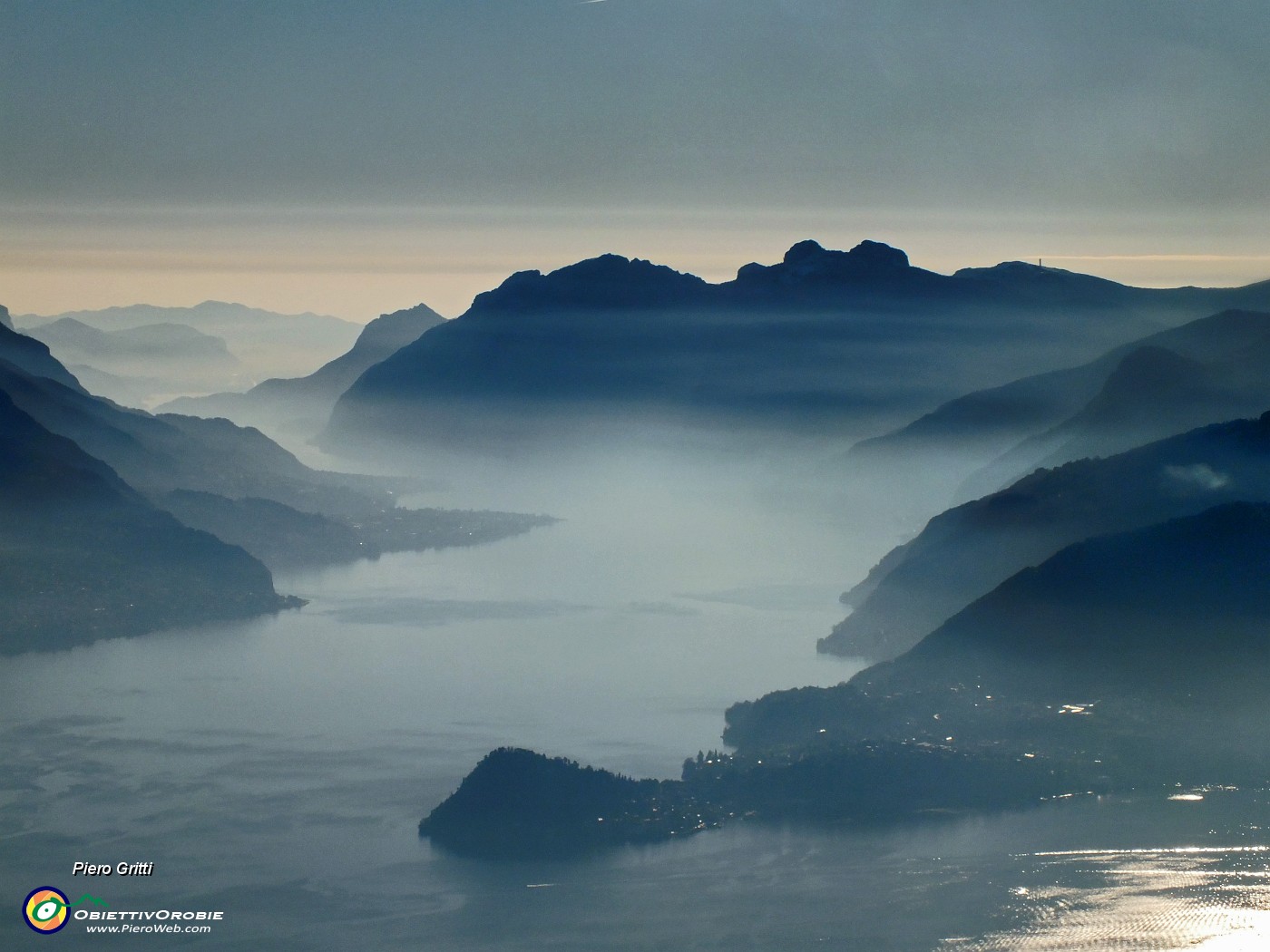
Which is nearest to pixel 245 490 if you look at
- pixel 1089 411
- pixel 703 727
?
pixel 1089 411

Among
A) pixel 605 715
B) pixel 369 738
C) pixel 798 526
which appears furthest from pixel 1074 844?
pixel 798 526

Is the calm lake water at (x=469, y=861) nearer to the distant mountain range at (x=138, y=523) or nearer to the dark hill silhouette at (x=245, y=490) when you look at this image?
the distant mountain range at (x=138, y=523)

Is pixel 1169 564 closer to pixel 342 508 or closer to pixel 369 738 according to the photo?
pixel 369 738

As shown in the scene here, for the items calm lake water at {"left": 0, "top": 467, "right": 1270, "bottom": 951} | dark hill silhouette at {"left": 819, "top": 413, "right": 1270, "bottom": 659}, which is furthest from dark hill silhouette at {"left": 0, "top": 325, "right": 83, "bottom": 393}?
dark hill silhouette at {"left": 819, "top": 413, "right": 1270, "bottom": 659}

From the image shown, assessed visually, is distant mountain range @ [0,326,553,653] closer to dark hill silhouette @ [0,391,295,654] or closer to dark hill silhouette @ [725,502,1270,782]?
dark hill silhouette @ [0,391,295,654]

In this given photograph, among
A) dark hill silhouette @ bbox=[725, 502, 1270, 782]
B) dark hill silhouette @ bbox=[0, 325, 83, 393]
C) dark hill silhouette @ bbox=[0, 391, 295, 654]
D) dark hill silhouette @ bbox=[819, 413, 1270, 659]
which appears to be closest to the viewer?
dark hill silhouette @ bbox=[725, 502, 1270, 782]

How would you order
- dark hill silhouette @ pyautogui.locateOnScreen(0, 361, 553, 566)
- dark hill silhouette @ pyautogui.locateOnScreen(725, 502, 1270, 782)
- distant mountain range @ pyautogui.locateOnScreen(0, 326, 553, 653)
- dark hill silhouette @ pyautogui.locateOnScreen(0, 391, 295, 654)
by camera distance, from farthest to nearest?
dark hill silhouette @ pyautogui.locateOnScreen(0, 361, 553, 566)
distant mountain range @ pyautogui.locateOnScreen(0, 326, 553, 653)
dark hill silhouette @ pyautogui.locateOnScreen(0, 391, 295, 654)
dark hill silhouette @ pyautogui.locateOnScreen(725, 502, 1270, 782)
